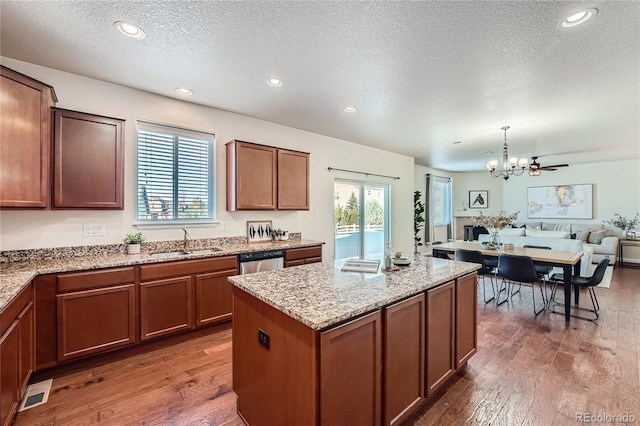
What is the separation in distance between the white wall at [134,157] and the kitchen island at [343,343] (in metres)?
1.93

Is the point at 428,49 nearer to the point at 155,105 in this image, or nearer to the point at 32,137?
the point at 155,105

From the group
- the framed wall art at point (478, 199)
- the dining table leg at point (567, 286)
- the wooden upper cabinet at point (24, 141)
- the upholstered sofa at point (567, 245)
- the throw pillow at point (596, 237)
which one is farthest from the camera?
the framed wall art at point (478, 199)

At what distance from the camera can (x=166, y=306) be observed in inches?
110

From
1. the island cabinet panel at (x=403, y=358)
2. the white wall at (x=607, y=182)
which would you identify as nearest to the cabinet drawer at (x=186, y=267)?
the island cabinet panel at (x=403, y=358)

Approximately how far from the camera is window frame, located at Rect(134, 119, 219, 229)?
3.14 m

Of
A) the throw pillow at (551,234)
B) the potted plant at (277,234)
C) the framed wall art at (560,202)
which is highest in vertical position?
the framed wall art at (560,202)

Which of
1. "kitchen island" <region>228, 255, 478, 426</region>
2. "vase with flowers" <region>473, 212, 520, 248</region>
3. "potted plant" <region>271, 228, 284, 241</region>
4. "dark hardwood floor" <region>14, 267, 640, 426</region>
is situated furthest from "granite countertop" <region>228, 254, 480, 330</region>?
"vase with flowers" <region>473, 212, 520, 248</region>

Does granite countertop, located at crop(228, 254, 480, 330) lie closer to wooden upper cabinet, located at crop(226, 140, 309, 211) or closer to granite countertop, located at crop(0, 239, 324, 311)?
granite countertop, located at crop(0, 239, 324, 311)

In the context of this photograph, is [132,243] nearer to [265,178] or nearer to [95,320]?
[95,320]

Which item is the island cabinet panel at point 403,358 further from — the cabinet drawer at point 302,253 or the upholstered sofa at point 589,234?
the upholstered sofa at point 589,234

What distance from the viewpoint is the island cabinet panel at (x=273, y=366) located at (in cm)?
131

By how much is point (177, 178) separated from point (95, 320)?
167cm

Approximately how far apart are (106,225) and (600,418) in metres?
4.30

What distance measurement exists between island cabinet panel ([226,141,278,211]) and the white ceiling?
0.53 meters
